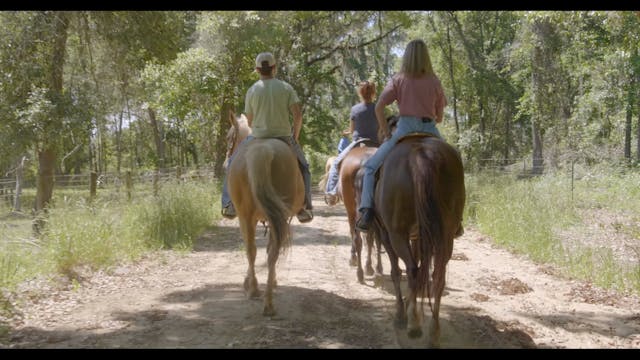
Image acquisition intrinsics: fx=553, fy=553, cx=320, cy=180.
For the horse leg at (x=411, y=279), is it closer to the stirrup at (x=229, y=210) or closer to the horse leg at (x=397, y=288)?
the horse leg at (x=397, y=288)

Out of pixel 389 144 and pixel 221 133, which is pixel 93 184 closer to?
pixel 221 133

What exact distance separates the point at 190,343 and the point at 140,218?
20.2 ft

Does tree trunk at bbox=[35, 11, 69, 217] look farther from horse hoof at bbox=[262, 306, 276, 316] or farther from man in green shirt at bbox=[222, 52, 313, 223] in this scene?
horse hoof at bbox=[262, 306, 276, 316]

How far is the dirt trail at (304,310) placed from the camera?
16.6 ft

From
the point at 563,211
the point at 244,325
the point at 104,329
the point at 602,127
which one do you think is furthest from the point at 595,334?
the point at 602,127

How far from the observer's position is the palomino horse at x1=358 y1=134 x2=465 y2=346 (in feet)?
15.5

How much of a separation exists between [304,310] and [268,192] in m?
1.38

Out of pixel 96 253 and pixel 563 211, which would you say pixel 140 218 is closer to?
pixel 96 253

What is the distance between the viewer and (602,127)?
29344mm

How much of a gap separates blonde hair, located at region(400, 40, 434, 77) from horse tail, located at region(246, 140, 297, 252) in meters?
1.77

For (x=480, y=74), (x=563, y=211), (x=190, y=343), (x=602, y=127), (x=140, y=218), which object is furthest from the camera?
(x=480, y=74)

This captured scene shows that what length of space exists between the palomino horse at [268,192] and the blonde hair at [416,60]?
5.56 ft

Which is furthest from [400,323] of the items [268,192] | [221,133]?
[221,133]

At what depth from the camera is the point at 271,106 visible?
6.56 meters
